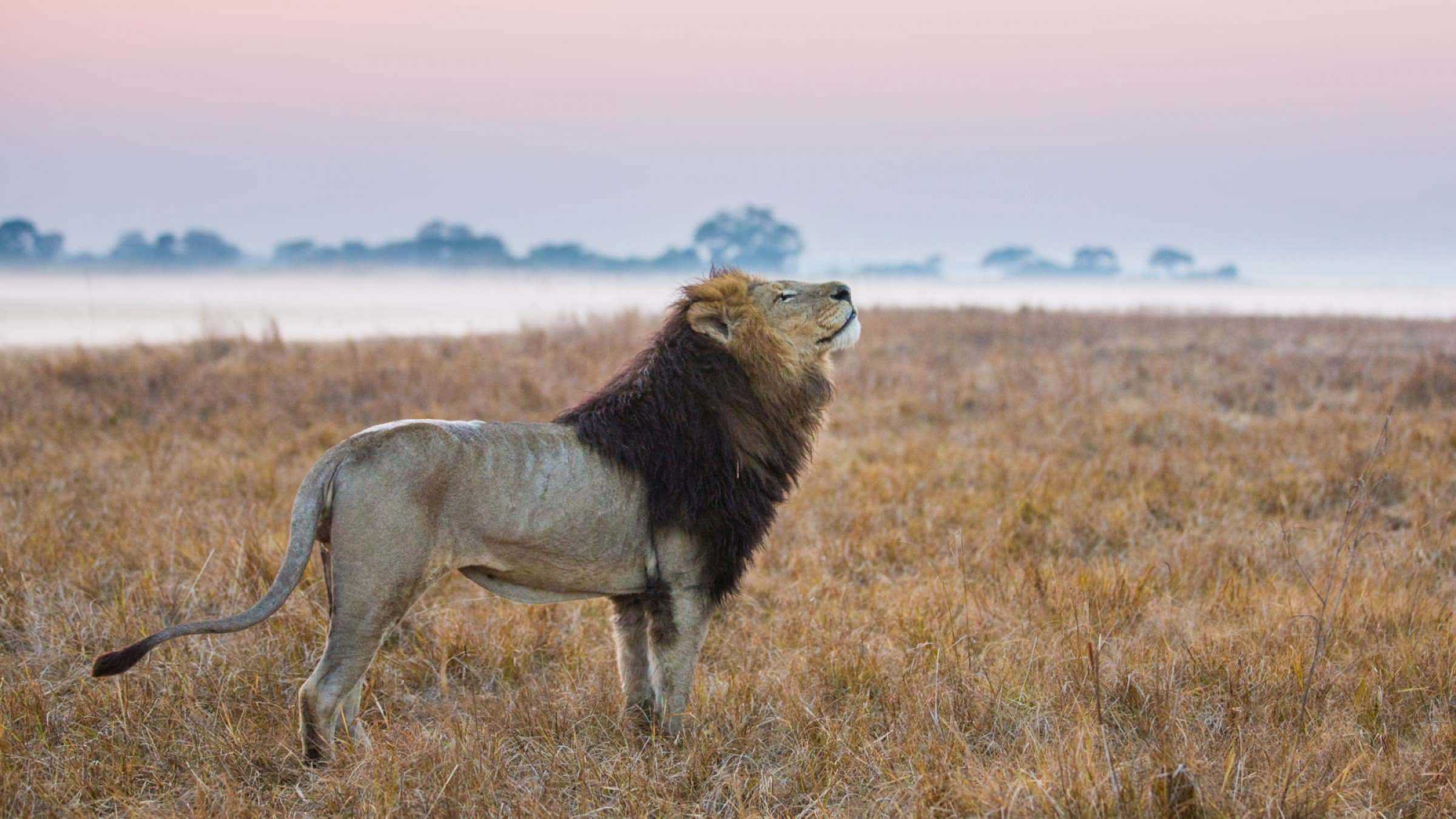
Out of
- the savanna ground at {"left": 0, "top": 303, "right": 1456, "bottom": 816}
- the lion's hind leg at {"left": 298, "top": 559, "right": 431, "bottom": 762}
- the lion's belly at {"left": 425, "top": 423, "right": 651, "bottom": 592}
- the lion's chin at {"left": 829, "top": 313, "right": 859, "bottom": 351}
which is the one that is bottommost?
the savanna ground at {"left": 0, "top": 303, "right": 1456, "bottom": 816}

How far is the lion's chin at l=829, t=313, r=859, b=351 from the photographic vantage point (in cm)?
446

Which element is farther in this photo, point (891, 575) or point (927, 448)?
point (927, 448)

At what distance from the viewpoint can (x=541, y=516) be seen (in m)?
3.84

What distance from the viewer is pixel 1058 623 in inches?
207

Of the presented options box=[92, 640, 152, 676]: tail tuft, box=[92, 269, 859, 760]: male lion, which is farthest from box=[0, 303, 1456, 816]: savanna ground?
box=[92, 640, 152, 676]: tail tuft

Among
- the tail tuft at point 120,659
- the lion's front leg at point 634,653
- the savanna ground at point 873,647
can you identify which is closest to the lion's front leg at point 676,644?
the savanna ground at point 873,647

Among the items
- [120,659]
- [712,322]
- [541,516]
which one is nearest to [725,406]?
[712,322]

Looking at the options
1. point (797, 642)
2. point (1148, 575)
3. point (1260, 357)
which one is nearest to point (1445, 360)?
point (1260, 357)

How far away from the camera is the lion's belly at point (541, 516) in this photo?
374cm

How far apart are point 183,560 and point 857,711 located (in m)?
4.23

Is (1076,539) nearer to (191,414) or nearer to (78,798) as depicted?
(78,798)

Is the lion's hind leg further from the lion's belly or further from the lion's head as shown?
the lion's head

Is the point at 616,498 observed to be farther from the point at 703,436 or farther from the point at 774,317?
the point at 774,317

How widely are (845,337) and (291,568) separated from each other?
2.41 m
